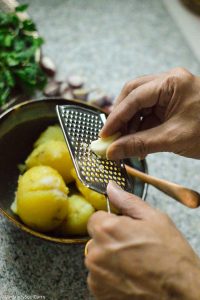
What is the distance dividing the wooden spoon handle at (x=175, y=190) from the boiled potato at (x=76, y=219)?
0.11 m

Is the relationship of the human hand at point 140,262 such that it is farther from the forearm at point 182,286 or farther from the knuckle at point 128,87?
the knuckle at point 128,87

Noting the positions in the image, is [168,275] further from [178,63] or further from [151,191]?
[178,63]

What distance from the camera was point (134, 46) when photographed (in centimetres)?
129

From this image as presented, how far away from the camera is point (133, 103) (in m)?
0.75

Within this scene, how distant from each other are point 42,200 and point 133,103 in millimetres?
227

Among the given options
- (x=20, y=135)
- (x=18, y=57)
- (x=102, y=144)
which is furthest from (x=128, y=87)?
(x=18, y=57)

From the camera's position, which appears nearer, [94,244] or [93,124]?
[94,244]

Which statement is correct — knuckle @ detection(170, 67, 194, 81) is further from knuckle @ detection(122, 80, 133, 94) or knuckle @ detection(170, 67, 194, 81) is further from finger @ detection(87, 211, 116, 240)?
finger @ detection(87, 211, 116, 240)

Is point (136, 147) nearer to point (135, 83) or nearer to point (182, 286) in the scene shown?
point (135, 83)

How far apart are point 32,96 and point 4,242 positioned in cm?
39

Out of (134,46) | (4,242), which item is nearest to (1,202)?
(4,242)

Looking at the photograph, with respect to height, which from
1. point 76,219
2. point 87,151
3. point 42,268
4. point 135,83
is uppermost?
point 135,83

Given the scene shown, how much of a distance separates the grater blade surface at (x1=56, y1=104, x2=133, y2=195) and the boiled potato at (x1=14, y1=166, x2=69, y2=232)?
0.06 meters

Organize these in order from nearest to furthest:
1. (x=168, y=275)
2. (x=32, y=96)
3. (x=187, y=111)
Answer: (x=168, y=275)
(x=187, y=111)
(x=32, y=96)
